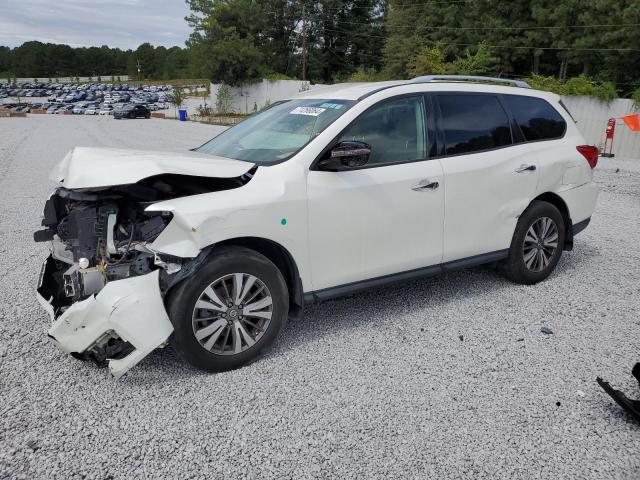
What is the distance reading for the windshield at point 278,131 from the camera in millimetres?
3934

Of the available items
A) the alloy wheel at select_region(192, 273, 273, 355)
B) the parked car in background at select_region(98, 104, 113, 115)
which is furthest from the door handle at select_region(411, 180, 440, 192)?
the parked car in background at select_region(98, 104, 113, 115)

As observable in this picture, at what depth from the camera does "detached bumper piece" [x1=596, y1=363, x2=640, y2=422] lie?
120 inches

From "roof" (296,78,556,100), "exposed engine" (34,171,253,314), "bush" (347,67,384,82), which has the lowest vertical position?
"exposed engine" (34,171,253,314)

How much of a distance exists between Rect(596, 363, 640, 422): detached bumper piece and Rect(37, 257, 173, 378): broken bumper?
2.66 metres

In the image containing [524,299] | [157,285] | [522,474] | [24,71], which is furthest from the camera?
[24,71]

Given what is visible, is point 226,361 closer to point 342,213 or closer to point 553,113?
point 342,213

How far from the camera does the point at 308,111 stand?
428 cm

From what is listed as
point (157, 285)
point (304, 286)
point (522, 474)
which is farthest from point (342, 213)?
point (522, 474)

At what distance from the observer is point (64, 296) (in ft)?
12.7

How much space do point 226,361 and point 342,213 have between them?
4.24 feet

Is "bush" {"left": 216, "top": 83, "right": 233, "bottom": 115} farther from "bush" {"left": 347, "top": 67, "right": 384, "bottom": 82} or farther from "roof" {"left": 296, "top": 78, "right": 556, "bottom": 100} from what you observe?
"roof" {"left": 296, "top": 78, "right": 556, "bottom": 100}

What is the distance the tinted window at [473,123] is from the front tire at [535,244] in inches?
29.6

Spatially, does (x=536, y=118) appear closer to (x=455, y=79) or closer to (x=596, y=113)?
(x=455, y=79)

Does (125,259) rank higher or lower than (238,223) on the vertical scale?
lower
